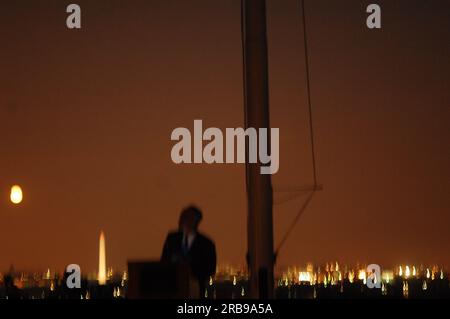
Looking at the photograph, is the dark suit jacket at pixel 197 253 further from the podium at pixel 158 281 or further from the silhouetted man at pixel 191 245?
the podium at pixel 158 281

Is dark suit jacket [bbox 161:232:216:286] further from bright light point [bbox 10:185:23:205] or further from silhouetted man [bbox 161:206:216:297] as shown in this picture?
bright light point [bbox 10:185:23:205]

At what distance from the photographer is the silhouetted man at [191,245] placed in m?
8.28

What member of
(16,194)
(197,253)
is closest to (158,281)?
(197,253)

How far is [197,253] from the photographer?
830 centimetres

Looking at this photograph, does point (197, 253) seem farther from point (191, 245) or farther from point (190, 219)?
point (190, 219)

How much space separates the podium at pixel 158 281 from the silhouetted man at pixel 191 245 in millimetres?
1359

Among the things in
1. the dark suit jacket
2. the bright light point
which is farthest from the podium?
the bright light point

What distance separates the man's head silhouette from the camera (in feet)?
27.1

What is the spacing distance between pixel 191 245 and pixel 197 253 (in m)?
0.09

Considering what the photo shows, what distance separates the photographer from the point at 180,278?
680cm
